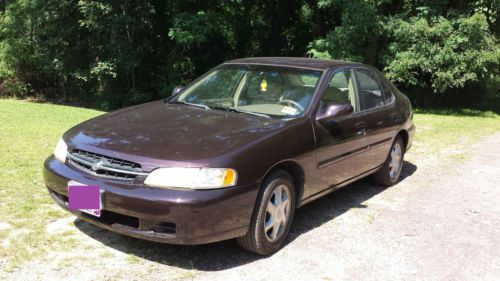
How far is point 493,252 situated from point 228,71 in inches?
122

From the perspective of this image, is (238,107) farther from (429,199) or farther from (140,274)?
(429,199)

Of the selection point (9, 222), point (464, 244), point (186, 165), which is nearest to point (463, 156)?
point (464, 244)

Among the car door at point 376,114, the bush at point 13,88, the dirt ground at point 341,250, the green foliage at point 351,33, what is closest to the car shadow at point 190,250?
the dirt ground at point 341,250

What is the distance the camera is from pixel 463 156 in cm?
825

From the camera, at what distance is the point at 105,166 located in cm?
363

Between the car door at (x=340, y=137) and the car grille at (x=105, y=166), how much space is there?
172cm

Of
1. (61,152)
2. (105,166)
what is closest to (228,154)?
(105,166)

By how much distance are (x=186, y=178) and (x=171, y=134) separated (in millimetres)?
636

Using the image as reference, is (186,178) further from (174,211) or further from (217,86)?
(217,86)

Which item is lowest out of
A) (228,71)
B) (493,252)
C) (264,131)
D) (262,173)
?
(493,252)

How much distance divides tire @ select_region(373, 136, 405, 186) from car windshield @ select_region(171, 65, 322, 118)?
1.87 m

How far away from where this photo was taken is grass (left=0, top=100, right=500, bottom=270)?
4004 mm

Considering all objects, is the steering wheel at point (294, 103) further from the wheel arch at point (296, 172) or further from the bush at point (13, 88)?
the bush at point (13, 88)

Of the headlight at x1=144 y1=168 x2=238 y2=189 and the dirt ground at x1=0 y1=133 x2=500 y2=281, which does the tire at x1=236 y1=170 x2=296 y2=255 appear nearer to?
the dirt ground at x1=0 y1=133 x2=500 y2=281
